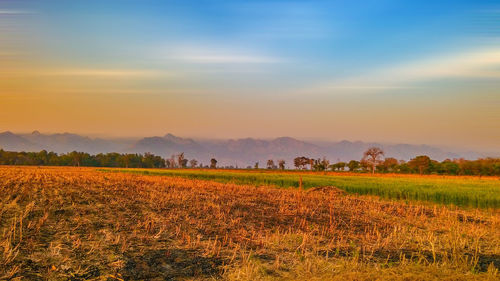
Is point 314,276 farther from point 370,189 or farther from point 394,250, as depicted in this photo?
point 370,189

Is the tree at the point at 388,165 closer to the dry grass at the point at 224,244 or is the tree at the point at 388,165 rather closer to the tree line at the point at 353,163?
the tree line at the point at 353,163

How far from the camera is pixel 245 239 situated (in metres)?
9.23

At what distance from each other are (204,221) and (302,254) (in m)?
3.87

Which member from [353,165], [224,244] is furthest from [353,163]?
[224,244]

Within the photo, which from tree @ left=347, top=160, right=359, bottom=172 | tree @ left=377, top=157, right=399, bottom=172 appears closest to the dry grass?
tree @ left=377, top=157, right=399, bottom=172

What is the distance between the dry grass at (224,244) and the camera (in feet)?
21.6

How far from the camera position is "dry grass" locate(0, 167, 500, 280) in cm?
657

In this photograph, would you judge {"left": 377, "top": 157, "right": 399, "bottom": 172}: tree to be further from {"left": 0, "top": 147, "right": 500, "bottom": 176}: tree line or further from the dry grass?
the dry grass

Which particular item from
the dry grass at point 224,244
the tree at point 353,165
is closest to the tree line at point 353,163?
the tree at point 353,165

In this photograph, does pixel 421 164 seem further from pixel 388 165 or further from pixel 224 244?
pixel 224 244

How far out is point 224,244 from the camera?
340 inches

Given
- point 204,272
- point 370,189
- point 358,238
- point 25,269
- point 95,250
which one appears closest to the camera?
point 25,269

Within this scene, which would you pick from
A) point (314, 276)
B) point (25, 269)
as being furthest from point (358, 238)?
point (25, 269)

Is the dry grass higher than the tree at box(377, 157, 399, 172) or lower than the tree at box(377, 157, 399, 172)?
lower
